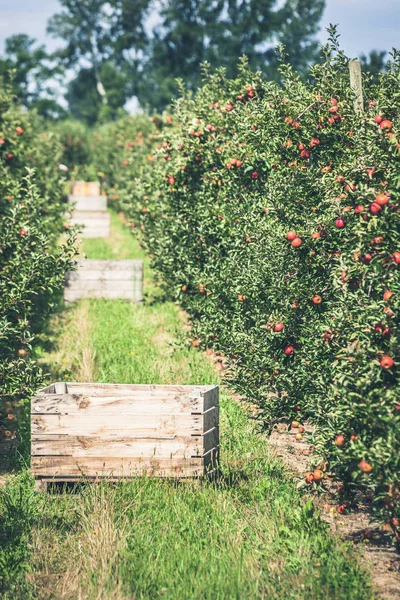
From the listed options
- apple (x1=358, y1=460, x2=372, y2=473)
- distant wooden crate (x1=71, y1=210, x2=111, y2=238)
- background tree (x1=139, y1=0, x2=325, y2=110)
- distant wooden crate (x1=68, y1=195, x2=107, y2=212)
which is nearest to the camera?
apple (x1=358, y1=460, x2=372, y2=473)

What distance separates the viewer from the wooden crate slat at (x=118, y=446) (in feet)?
18.5

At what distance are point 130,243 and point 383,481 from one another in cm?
1504

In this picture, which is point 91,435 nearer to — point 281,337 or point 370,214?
point 281,337

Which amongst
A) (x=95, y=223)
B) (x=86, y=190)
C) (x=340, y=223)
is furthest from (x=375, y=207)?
(x=86, y=190)

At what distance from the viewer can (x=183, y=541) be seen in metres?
4.89

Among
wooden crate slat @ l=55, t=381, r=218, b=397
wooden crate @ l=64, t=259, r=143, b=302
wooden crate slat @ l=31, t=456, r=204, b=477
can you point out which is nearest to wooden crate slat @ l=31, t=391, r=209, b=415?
wooden crate slat @ l=55, t=381, r=218, b=397

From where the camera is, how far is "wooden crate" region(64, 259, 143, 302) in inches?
512

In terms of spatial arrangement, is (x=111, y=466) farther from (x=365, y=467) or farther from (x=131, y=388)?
(x=365, y=467)

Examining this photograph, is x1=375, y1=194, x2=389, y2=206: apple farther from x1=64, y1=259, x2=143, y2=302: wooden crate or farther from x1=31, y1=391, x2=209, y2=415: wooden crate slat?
x1=64, y1=259, x2=143, y2=302: wooden crate

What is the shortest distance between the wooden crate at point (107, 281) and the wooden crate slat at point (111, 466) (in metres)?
7.33

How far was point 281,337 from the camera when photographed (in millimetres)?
6035

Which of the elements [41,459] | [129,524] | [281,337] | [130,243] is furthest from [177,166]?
[130,243]

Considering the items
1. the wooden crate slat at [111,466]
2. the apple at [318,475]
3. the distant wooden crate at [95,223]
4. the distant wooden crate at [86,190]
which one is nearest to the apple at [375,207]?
the apple at [318,475]

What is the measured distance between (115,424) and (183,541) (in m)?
1.18
